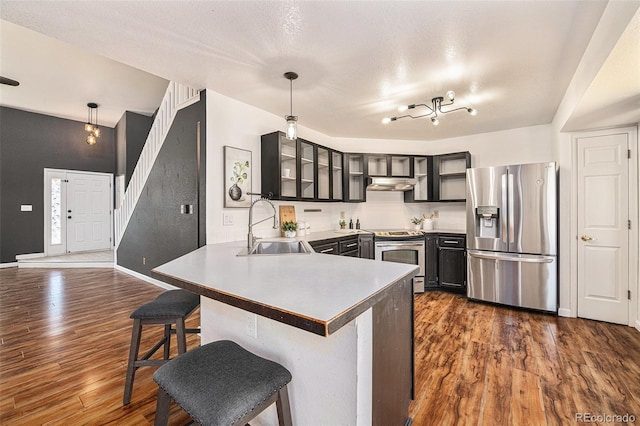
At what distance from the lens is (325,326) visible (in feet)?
2.64

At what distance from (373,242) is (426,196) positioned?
135cm

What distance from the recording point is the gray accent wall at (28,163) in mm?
5512

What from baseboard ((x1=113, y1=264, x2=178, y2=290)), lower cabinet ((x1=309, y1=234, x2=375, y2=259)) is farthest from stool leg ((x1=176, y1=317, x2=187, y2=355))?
baseboard ((x1=113, y1=264, x2=178, y2=290))

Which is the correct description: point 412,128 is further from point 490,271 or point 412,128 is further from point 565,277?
point 565,277

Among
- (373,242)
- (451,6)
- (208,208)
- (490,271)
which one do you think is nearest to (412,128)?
(373,242)

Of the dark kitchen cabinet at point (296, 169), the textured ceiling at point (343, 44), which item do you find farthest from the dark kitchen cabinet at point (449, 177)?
the dark kitchen cabinet at point (296, 169)

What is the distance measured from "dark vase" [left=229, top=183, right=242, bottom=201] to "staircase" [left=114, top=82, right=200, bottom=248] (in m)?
1.09

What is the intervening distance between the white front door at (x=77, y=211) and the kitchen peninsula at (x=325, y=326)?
6.70 meters

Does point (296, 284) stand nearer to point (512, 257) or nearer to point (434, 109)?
point (434, 109)

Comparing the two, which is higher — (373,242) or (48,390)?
(373,242)

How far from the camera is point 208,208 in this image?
9.74 ft

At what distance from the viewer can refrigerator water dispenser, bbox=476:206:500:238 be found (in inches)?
141

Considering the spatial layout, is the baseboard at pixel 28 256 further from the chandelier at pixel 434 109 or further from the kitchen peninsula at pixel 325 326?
the chandelier at pixel 434 109

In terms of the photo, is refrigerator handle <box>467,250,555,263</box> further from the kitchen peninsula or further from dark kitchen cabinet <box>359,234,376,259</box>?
the kitchen peninsula
